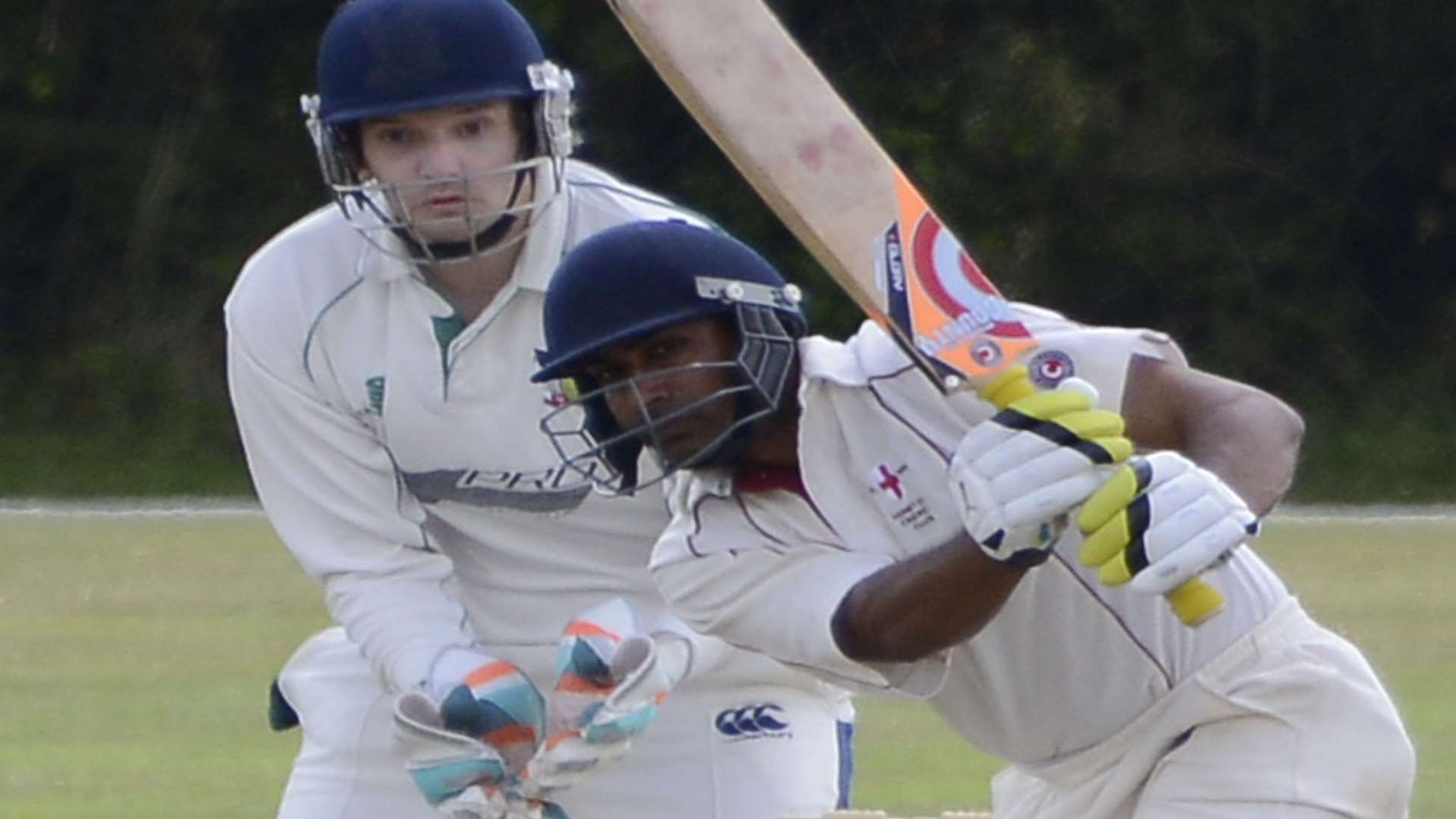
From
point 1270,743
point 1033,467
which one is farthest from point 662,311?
point 1270,743

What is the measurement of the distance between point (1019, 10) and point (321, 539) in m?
14.2

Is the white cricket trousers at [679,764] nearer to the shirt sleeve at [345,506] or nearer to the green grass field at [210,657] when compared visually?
A: the shirt sleeve at [345,506]

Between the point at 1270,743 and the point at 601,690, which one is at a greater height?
the point at 1270,743

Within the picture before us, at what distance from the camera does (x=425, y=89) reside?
4059mm

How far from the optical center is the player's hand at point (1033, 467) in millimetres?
2824

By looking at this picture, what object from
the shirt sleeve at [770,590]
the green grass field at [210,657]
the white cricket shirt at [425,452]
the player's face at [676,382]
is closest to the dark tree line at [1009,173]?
the green grass field at [210,657]

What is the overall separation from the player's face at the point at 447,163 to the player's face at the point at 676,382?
32.6 inches

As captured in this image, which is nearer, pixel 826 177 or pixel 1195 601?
pixel 1195 601

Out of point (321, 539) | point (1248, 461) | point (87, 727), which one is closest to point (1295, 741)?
point (1248, 461)

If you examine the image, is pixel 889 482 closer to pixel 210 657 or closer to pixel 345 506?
pixel 345 506

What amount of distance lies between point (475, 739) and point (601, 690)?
7.7 inches

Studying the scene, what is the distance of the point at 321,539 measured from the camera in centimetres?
443

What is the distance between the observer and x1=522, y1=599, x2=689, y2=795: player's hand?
407 cm

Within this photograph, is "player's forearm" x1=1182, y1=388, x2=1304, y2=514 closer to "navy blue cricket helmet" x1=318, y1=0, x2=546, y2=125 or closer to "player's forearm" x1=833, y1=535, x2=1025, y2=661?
"player's forearm" x1=833, y1=535, x2=1025, y2=661
